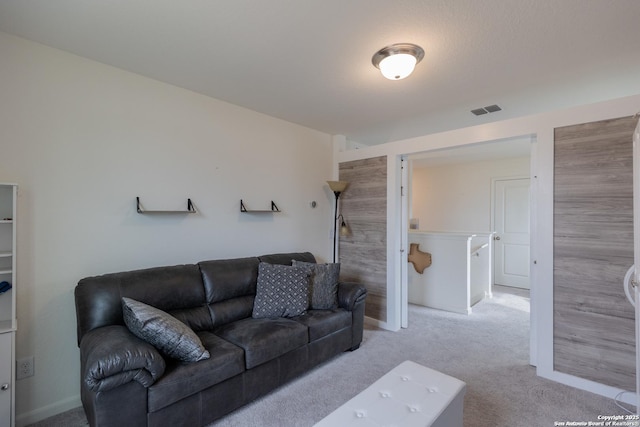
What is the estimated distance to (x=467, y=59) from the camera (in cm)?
221

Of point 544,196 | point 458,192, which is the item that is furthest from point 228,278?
point 458,192

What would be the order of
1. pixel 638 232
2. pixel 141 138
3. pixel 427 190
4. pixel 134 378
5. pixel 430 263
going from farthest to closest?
pixel 427 190
pixel 430 263
pixel 141 138
pixel 638 232
pixel 134 378

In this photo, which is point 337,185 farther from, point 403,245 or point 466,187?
point 466,187

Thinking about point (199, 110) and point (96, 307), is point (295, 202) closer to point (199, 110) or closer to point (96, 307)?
point (199, 110)

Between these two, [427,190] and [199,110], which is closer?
[199,110]

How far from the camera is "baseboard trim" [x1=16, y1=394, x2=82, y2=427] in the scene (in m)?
1.96

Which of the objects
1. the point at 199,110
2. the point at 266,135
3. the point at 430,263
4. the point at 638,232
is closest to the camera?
the point at 638,232

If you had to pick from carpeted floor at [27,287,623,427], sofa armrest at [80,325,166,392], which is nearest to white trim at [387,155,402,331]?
carpeted floor at [27,287,623,427]

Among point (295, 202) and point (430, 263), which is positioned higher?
point (295, 202)

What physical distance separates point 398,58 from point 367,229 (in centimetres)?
217

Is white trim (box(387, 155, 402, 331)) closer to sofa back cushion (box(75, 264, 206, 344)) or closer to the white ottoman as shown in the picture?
the white ottoman

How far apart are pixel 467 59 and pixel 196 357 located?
2.75 metres

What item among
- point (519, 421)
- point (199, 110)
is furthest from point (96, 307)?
point (519, 421)

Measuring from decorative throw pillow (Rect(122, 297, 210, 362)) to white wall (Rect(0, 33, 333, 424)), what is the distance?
73cm
